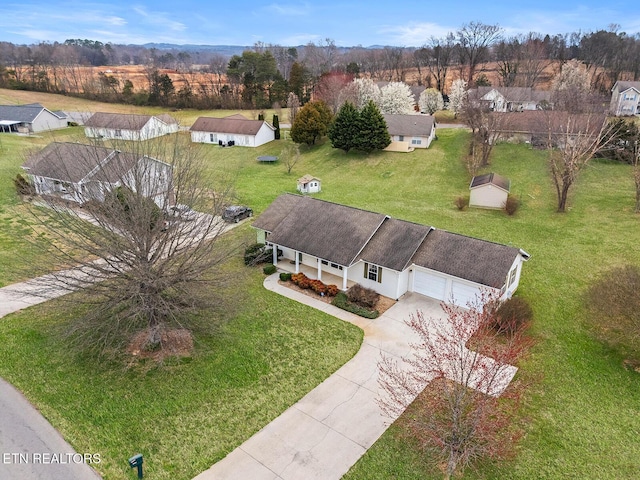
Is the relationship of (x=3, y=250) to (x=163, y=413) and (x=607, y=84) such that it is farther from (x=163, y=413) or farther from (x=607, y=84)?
(x=607, y=84)

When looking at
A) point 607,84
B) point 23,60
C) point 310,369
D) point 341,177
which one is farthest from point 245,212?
point 23,60

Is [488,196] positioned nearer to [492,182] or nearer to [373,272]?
[492,182]

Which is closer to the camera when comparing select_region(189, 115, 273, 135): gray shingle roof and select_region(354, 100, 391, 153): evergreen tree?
select_region(354, 100, 391, 153): evergreen tree

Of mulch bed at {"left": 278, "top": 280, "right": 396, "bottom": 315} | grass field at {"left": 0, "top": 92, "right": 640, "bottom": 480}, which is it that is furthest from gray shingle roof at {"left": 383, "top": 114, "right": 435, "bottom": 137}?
mulch bed at {"left": 278, "top": 280, "right": 396, "bottom": 315}

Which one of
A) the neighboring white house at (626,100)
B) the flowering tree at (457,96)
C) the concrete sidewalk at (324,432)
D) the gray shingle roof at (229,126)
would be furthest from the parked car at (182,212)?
the neighboring white house at (626,100)

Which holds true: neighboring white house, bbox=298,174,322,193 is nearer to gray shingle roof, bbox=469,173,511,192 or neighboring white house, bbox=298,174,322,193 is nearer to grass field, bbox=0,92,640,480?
gray shingle roof, bbox=469,173,511,192

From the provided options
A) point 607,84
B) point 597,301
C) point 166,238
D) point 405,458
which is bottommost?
point 405,458
